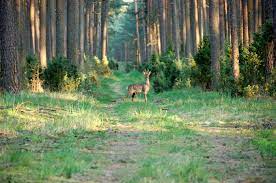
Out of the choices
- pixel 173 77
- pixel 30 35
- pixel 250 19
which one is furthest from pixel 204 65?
pixel 30 35

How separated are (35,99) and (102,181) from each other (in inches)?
402

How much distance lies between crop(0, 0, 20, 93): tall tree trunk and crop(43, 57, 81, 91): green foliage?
12.6ft

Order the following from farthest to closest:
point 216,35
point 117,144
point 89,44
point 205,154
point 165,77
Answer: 1. point 89,44
2. point 165,77
3. point 216,35
4. point 117,144
5. point 205,154

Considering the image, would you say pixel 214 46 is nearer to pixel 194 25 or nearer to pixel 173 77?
pixel 173 77

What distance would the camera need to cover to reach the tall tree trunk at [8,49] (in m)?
Result: 17.8

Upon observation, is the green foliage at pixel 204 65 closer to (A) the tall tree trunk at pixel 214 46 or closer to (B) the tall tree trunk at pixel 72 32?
(A) the tall tree trunk at pixel 214 46

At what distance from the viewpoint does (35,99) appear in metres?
16.5

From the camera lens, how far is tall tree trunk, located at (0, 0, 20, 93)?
1775 cm

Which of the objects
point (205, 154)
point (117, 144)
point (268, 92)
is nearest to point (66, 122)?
point (117, 144)

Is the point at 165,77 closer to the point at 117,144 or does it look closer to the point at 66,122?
the point at 66,122

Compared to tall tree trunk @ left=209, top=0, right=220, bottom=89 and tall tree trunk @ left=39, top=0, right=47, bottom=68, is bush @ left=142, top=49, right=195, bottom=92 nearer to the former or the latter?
tall tree trunk @ left=209, top=0, right=220, bottom=89

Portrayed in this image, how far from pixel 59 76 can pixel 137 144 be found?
42.1 feet

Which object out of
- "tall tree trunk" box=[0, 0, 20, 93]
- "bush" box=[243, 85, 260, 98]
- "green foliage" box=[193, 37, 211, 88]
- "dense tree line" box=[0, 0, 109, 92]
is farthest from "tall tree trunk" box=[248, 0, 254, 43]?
"tall tree trunk" box=[0, 0, 20, 93]

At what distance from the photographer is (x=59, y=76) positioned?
22078mm
